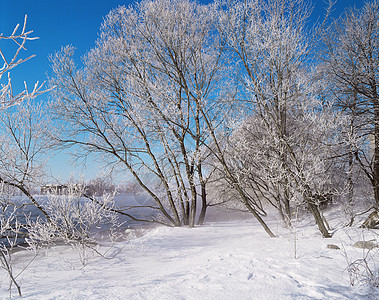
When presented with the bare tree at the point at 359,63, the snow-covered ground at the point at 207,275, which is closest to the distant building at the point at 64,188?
the snow-covered ground at the point at 207,275

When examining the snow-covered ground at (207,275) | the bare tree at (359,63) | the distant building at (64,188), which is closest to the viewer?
the snow-covered ground at (207,275)

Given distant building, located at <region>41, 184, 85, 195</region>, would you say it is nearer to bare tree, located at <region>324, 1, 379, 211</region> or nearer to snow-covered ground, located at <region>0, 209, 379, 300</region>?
snow-covered ground, located at <region>0, 209, 379, 300</region>

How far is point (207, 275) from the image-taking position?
3512 millimetres

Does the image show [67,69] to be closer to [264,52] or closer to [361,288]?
[264,52]

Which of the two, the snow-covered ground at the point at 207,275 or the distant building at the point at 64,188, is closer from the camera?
the snow-covered ground at the point at 207,275

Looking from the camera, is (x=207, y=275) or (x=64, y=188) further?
(x=64, y=188)

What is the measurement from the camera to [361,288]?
294cm

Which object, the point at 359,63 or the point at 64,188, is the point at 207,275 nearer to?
the point at 64,188

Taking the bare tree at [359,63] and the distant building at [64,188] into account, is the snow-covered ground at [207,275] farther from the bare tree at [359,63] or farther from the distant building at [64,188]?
the bare tree at [359,63]

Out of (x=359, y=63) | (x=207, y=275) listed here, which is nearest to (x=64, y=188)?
(x=207, y=275)

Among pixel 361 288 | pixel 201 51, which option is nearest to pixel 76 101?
pixel 201 51

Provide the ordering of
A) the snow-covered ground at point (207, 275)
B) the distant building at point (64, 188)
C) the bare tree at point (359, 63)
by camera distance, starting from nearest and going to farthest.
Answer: the snow-covered ground at point (207, 275) → the distant building at point (64, 188) → the bare tree at point (359, 63)

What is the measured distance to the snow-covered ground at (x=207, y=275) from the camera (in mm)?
2906

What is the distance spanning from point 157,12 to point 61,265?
784 centimetres
